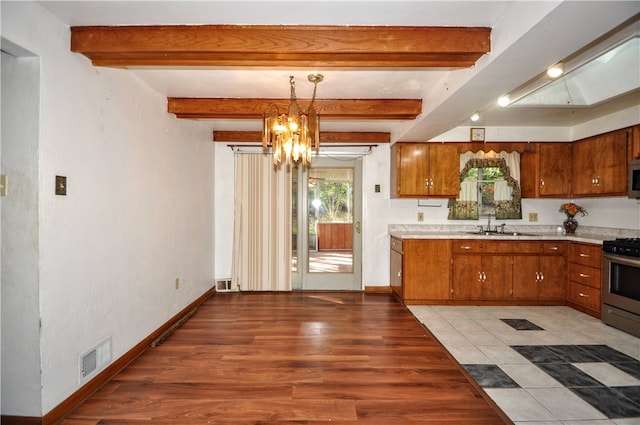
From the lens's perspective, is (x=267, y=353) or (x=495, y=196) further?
(x=495, y=196)

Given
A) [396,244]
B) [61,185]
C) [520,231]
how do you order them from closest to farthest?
[61,185]
[396,244]
[520,231]

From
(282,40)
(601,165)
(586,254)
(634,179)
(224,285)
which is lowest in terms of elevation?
(224,285)

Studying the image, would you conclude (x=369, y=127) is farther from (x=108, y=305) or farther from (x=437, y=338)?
(x=108, y=305)

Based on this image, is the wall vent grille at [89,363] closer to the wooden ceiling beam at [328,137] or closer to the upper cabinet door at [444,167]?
the wooden ceiling beam at [328,137]

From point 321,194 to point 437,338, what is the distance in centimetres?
279

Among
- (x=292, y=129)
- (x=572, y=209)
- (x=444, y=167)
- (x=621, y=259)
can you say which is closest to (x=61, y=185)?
(x=292, y=129)

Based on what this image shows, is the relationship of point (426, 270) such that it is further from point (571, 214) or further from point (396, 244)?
point (571, 214)

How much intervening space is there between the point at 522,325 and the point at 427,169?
7.62 feet

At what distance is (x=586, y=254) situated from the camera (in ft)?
13.2

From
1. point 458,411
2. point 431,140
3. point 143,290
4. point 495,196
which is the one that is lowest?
point 458,411

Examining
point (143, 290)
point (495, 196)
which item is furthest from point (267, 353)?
point (495, 196)

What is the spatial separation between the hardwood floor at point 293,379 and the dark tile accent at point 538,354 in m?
0.72

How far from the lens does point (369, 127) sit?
15.5ft

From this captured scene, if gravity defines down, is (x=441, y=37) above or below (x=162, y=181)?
above
